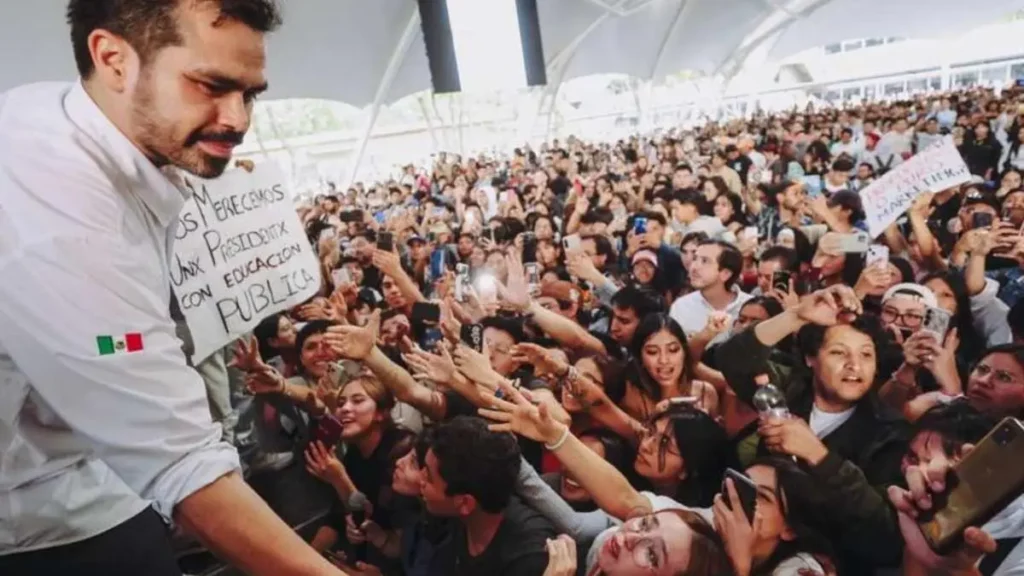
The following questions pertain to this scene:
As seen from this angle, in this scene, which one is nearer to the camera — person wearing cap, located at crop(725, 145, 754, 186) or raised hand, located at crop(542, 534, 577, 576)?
raised hand, located at crop(542, 534, 577, 576)

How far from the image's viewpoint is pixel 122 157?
103cm

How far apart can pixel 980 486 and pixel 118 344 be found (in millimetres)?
1426

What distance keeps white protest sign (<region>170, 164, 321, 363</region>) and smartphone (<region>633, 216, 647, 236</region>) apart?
7.41 ft

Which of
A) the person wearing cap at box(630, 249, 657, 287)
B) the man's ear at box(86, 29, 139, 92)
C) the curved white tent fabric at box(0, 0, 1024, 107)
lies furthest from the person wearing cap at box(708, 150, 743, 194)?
the curved white tent fabric at box(0, 0, 1024, 107)

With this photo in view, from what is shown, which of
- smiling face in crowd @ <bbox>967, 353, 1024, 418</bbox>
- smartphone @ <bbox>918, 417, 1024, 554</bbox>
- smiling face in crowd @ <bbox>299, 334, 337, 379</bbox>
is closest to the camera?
smartphone @ <bbox>918, 417, 1024, 554</bbox>

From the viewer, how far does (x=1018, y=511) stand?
1694mm

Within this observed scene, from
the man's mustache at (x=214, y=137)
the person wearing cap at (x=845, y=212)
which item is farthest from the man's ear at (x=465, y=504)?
the person wearing cap at (x=845, y=212)

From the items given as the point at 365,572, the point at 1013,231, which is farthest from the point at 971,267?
the point at 365,572

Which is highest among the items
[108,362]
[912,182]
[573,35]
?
[573,35]

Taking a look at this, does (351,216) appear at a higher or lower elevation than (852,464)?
higher

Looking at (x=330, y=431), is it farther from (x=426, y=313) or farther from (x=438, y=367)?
(x=426, y=313)

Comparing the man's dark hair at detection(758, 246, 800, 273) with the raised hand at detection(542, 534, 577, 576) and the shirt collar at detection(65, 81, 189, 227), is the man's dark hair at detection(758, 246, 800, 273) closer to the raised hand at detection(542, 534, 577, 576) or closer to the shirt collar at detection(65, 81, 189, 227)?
the raised hand at detection(542, 534, 577, 576)

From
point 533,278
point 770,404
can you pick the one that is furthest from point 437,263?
point 770,404

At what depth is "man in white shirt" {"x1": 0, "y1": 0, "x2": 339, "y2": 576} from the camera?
2.92 ft
